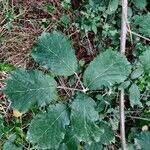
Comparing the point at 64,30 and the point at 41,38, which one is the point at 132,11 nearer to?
the point at 64,30

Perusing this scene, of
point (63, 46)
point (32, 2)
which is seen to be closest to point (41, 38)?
point (63, 46)

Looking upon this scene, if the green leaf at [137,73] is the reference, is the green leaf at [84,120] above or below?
below

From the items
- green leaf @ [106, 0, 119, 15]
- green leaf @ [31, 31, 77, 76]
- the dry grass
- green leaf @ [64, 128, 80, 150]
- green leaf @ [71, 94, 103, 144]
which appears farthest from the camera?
the dry grass

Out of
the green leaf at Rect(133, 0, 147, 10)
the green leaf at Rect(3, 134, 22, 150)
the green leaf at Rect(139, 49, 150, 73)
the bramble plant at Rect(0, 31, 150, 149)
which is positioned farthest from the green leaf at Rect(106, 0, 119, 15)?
the green leaf at Rect(3, 134, 22, 150)

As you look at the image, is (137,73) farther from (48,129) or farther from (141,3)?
(48,129)

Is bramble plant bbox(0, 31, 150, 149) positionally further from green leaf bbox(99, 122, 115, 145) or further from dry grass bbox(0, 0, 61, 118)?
dry grass bbox(0, 0, 61, 118)

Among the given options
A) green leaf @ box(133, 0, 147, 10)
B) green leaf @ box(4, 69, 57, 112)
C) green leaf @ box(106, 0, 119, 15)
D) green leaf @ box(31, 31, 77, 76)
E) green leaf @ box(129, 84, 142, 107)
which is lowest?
green leaf @ box(129, 84, 142, 107)

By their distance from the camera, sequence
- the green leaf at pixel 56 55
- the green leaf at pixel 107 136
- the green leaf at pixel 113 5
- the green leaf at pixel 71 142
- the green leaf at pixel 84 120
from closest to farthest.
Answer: the green leaf at pixel 84 120, the green leaf at pixel 56 55, the green leaf at pixel 71 142, the green leaf at pixel 107 136, the green leaf at pixel 113 5

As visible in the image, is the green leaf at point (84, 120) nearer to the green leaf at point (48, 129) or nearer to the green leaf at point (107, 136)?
the green leaf at point (48, 129)

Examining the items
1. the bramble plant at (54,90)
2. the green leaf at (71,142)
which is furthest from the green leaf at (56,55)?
the green leaf at (71,142)

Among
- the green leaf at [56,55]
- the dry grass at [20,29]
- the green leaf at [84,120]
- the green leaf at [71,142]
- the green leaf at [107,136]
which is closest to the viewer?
the green leaf at [84,120]
